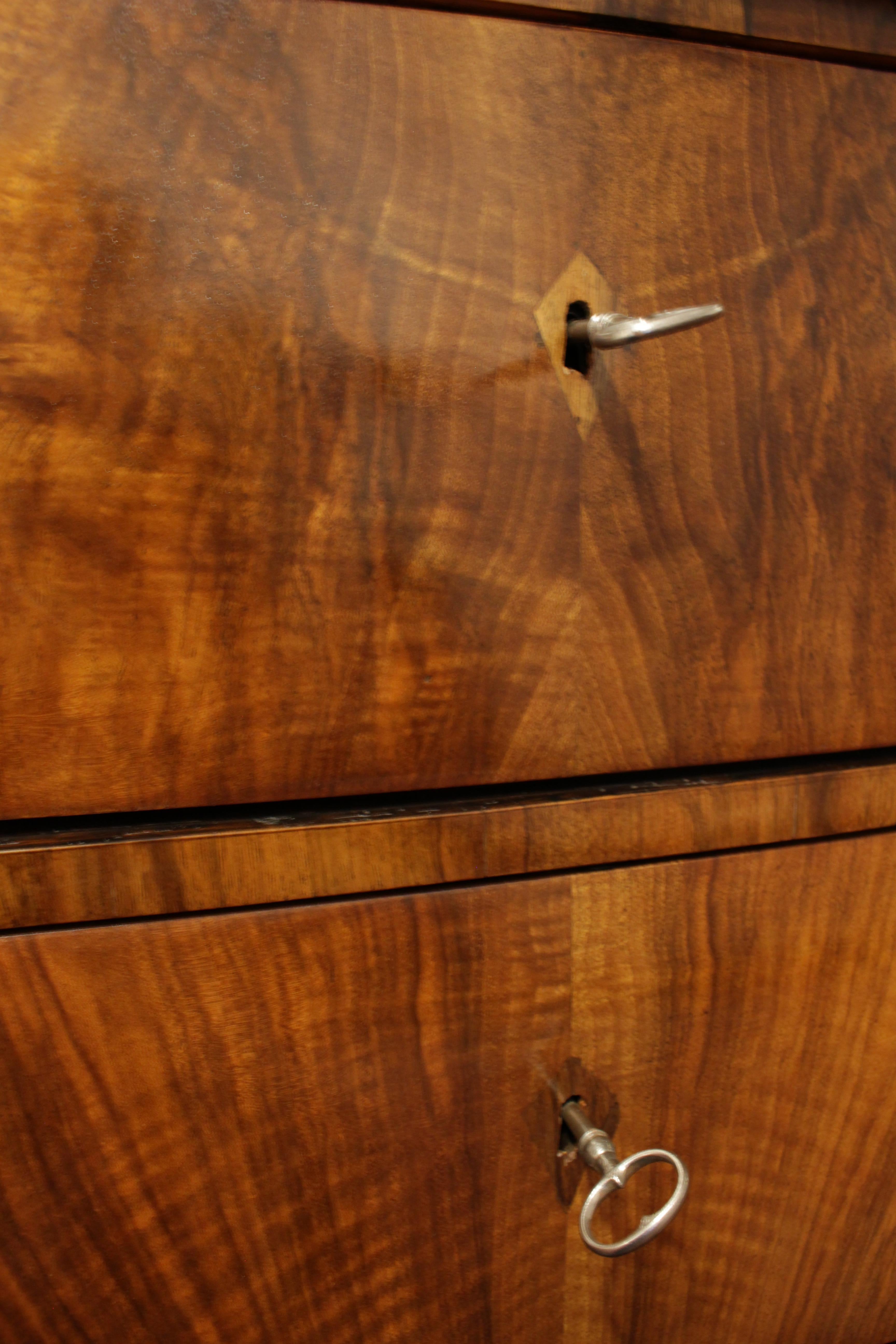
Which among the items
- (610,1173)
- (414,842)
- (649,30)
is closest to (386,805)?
(414,842)

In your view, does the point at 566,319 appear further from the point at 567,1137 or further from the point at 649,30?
the point at 567,1137

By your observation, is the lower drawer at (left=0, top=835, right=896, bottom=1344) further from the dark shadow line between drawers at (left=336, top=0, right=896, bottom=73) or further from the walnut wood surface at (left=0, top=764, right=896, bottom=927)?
the dark shadow line between drawers at (left=336, top=0, right=896, bottom=73)

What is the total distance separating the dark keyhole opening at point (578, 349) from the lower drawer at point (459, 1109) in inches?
5.8

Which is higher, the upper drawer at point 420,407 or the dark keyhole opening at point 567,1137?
the upper drawer at point 420,407

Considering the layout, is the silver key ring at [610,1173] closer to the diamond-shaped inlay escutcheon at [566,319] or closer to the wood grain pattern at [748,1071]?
the wood grain pattern at [748,1071]

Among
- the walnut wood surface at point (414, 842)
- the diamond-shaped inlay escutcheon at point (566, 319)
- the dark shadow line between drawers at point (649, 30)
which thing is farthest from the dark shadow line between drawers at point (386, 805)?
the dark shadow line between drawers at point (649, 30)

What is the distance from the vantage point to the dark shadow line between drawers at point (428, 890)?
0.23 metres

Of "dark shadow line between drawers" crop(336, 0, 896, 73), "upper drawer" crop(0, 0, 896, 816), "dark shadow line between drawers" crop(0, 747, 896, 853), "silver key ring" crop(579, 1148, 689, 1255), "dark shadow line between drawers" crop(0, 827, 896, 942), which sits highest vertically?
"dark shadow line between drawers" crop(336, 0, 896, 73)

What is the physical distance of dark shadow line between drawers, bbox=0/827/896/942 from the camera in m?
0.23

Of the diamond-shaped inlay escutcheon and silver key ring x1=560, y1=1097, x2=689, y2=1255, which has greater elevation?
the diamond-shaped inlay escutcheon

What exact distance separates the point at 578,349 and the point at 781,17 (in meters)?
0.12

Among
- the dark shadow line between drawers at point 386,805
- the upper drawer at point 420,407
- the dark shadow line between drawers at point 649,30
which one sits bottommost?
the dark shadow line between drawers at point 386,805

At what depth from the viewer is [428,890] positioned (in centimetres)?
26

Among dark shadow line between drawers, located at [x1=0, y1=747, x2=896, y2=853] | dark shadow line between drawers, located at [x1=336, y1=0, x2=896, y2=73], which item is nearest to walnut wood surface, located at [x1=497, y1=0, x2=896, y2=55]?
dark shadow line between drawers, located at [x1=336, y1=0, x2=896, y2=73]
